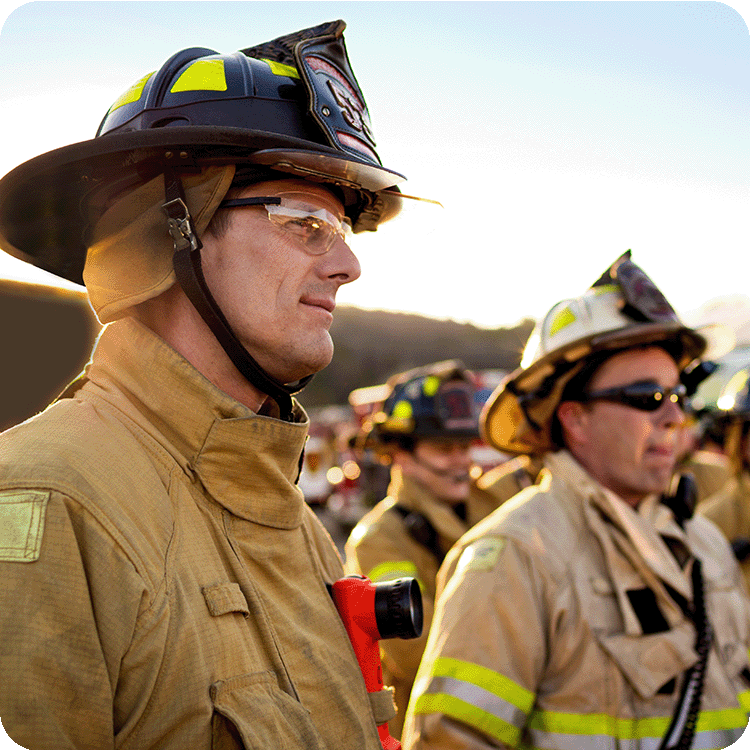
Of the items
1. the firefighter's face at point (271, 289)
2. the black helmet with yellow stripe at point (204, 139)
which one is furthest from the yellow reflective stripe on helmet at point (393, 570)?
the black helmet with yellow stripe at point (204, 139)

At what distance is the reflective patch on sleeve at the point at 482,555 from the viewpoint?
259 cm

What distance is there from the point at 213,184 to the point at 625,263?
2376mm

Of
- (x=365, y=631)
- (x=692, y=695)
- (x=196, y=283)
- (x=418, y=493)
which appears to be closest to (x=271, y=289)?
(x=196, y=283)

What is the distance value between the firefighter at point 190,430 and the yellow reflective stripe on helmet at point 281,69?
0.05 feet

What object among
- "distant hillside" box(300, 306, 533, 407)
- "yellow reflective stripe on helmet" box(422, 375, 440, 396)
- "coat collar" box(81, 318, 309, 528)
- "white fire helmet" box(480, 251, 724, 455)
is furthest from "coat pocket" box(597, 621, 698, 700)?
"distant hillside" box(300, 306, 533, 407)

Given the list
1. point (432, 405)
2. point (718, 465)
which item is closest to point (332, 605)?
point (432, 405)

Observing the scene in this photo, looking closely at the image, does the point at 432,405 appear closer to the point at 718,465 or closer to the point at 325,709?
the point at 718,465

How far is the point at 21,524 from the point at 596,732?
2.07m

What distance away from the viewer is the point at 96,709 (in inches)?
44.9

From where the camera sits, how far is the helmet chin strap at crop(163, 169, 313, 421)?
1.68 metres

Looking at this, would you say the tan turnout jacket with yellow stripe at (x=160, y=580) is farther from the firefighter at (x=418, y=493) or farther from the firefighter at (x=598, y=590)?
the firefighter at (x=418, y=493)

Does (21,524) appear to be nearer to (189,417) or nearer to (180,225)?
(189,417)

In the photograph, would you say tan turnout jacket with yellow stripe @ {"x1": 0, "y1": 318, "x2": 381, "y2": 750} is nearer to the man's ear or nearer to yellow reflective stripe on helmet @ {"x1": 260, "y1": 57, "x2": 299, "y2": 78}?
yellow reflective stripe on helmet @ {"x1": 260, "y1": 57, "x2": 299, "y2": 78}

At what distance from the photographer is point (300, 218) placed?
6.08 ft
